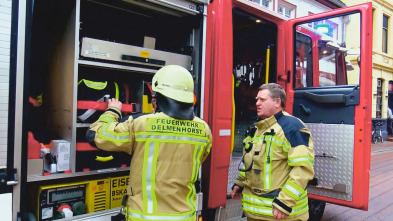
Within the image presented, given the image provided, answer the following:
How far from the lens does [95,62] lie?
2240 millimetres

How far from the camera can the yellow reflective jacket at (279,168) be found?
219 centimetres

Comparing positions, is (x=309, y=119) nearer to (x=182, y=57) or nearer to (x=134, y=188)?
(x=182, y=57)

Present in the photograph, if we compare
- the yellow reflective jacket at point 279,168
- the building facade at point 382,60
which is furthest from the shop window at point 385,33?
the yellow reflective jacket at point 279,168

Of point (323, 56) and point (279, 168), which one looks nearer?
point (279, 168)

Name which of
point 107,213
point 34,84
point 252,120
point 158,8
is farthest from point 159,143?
point 252,120

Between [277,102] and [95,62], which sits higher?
[95,62]

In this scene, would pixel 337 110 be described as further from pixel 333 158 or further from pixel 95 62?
pixel 95 62

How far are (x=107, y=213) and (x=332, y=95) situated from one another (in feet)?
7.94

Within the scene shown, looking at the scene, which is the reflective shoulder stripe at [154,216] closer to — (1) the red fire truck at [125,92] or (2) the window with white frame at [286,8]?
(1) the red fire truck at [125,92]

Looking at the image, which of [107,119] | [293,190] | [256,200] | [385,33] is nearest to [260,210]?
[256,200]

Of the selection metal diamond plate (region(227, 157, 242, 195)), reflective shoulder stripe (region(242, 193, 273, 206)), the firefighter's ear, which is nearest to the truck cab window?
metal diamond plate (region(227, 157, 242, 195))

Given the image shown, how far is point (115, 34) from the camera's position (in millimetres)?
3004

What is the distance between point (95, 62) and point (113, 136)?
62cm

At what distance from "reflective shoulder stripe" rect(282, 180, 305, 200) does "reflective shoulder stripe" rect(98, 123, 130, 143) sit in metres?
1.10
